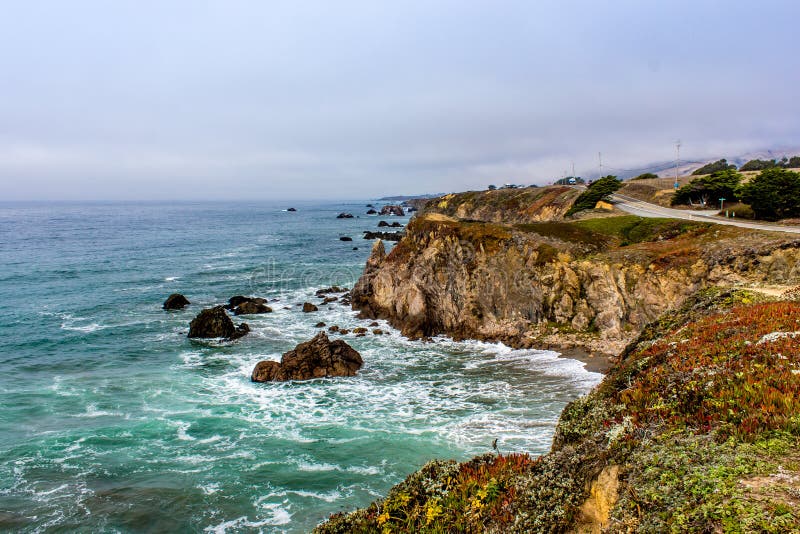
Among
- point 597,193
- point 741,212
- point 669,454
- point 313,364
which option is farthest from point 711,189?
point 669,454

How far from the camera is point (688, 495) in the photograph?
21.8 ft

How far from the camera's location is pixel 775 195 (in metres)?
41.6

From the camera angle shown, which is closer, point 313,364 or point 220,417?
point 220,417

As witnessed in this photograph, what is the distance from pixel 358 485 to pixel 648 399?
522 inches

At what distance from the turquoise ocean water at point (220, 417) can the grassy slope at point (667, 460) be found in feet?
29.5

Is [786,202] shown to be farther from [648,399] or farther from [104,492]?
[104,492]

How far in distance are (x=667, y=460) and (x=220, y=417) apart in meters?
24.7

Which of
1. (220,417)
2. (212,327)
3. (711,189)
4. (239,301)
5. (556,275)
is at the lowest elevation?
(220,417)

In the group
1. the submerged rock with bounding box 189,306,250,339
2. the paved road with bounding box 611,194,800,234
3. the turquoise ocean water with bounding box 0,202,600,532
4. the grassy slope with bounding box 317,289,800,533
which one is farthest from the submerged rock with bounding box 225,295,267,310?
the paved road with bounding box 611,194,800,234

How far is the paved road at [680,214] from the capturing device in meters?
37.0

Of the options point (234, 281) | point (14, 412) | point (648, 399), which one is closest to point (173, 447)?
point (14, 412)

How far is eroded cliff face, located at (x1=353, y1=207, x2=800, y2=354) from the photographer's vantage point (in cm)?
3200

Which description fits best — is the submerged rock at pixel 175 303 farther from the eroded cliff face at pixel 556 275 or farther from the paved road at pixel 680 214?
the paved road at pixel 680 214

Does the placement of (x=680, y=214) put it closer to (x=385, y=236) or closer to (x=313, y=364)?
(x=313, y=364)
